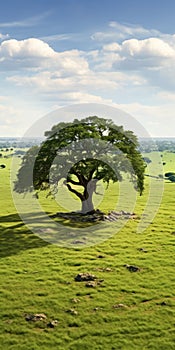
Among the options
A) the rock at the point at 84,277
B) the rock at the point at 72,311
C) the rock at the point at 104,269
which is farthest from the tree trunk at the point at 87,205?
the rock at the point at 72,311

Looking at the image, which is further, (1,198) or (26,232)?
(1,198)

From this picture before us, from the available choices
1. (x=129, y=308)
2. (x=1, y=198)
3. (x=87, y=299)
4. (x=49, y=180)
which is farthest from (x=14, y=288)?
(x=1, y=198)

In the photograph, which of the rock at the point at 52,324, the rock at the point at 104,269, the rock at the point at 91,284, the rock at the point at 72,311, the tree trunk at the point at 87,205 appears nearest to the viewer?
the rock at the point at 52,324

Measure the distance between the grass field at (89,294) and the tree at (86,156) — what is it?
28.4 ft

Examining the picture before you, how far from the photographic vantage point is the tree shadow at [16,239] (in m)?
36.2

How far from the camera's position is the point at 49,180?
47.5m

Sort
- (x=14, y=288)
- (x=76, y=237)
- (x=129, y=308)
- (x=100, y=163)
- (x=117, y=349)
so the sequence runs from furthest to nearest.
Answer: (x=100, y=163) < (x=76, y=237) < (x=14, y=288) < (x=129, y=308) < (x=117, y=349)

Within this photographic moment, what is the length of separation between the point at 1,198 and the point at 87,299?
163 ft

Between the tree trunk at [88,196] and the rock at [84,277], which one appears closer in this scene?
the rock at [84,277]

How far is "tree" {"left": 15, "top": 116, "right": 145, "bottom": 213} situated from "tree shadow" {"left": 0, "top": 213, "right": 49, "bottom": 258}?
7.08m

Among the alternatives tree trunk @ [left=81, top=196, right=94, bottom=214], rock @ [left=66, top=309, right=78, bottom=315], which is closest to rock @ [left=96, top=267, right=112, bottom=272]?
rock @ [left=66, top=309, right=78, bottom=315]

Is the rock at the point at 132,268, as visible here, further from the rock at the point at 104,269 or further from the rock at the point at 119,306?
the rock at the point at 119,306

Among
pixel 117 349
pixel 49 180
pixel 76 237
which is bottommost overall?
pixel 117 349

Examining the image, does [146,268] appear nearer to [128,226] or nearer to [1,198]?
[128,226]
